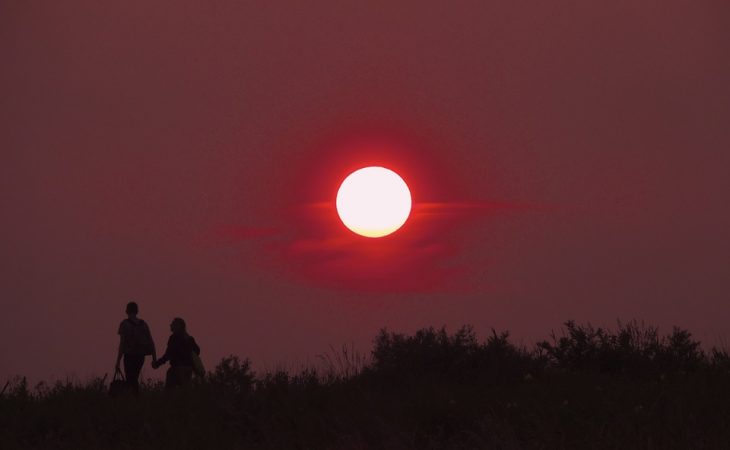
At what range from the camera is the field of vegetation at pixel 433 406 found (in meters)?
10.9

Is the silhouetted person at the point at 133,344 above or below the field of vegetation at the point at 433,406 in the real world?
above

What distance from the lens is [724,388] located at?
13234 mm

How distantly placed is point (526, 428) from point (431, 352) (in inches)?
293

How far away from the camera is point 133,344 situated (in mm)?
16688

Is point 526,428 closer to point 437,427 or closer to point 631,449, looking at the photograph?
point 437,427

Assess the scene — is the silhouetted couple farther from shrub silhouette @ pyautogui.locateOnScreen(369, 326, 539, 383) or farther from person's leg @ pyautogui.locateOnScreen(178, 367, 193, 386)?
shrub silhouette @ pyautogui.locateOnScreen(369, 326, 539, 383)

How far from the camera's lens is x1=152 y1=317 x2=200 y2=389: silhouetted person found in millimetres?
16750

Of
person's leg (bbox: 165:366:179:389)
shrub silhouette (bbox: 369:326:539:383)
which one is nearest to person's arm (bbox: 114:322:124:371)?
person's leg (bbox: 165:366:179:389)

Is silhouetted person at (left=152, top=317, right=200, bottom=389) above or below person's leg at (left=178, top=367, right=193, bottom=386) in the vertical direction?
above

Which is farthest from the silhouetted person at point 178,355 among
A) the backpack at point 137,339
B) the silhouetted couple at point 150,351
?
the backpack at point 137,339

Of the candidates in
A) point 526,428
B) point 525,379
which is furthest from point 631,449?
point 525,379

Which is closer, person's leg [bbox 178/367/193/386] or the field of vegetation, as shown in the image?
the field of vegetation

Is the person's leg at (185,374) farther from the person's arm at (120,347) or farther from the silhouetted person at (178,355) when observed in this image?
the person's arm at (120,347)

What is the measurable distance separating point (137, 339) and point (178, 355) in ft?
2.33
